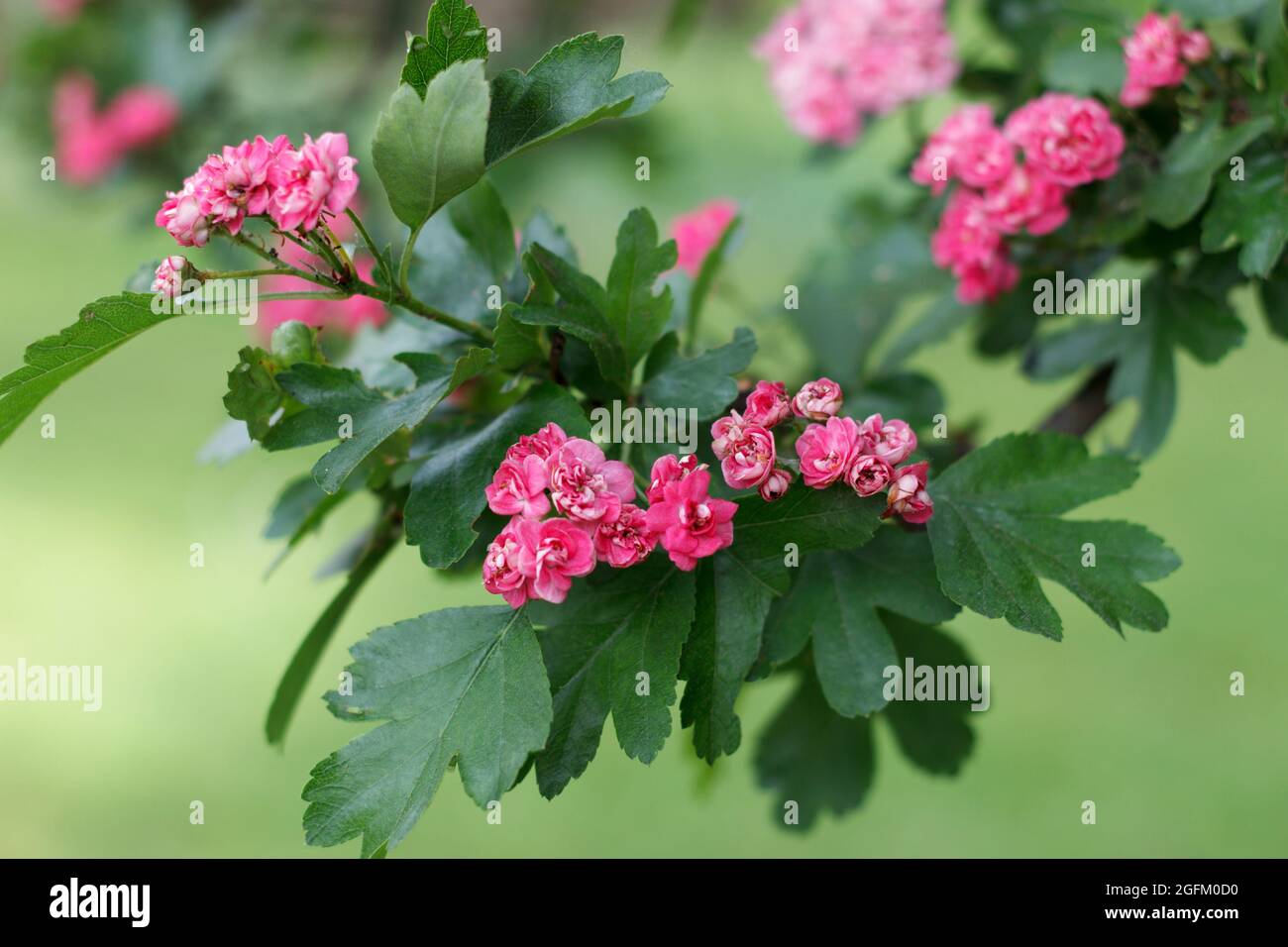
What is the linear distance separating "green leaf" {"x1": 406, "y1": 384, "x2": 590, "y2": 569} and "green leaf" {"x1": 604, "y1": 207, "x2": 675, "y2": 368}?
52 mm

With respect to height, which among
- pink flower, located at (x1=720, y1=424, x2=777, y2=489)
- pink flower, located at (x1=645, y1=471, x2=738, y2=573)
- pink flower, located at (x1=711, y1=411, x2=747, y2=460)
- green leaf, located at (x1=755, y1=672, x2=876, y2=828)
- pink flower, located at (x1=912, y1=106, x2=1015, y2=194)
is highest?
pink flower, located at (x1=912, y1=106, x2=1015, y2=194)

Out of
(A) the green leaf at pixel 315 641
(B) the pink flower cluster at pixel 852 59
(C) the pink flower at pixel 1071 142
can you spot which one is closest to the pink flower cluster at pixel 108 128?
(B) the pink flower cluster at pixel 852 59

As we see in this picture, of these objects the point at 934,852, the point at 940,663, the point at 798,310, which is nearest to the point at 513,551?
the point at 940,663

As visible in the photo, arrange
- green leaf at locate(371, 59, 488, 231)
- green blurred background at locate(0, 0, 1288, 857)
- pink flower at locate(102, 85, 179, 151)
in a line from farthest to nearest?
1. green blurred background at locate(0, 0, 1288, 857)
2. pink flower at locate(102, 85, 179, 151)
3. green leaf at locate(371, 59, 488, 231)

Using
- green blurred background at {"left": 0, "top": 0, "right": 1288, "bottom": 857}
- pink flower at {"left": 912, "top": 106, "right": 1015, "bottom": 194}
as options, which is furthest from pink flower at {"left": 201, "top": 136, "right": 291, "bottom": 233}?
green blurred background at {"left": 0, "top": 0, "right": 1288, "bottom": 857}

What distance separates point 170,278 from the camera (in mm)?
484

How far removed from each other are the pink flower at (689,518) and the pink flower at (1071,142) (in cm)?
29

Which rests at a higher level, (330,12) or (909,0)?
(330,12)

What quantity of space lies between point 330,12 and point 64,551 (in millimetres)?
1056

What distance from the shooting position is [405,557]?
2.22 m

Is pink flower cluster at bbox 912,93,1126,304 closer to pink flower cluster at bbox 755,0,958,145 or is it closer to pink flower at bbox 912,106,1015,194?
pink flower at bbox 912,106,1015,194

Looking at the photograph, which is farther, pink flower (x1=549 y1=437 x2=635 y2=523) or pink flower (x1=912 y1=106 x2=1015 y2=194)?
pink flower (x1=912 y1=106 x2=1015 y2=194)

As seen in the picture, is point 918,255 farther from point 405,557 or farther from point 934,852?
point 405,557

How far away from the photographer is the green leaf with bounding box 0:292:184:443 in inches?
18.9
